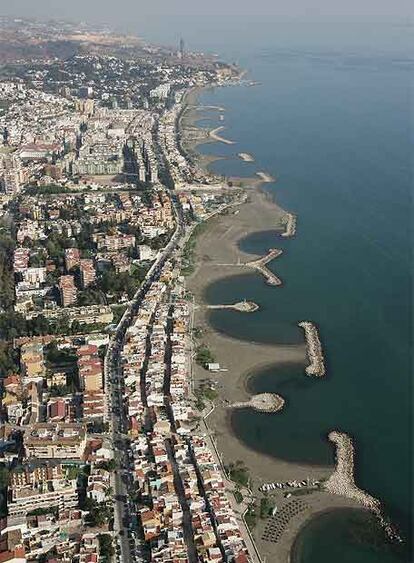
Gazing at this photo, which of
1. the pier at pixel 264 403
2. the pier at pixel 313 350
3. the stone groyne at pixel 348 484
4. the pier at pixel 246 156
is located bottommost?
the stone groyne at pixel 348 484

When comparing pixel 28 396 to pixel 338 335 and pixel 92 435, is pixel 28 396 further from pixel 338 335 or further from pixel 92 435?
pixel 338 335

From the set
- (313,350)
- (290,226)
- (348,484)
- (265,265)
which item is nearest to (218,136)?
(290,226)

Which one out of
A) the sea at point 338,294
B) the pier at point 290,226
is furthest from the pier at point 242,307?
the pier at point 290,226

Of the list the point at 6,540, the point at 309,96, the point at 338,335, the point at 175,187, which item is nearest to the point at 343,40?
the point at 309,96

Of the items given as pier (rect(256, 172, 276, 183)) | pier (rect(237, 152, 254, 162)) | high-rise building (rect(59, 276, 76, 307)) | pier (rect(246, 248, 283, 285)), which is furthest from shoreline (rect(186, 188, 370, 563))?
pier (rect(237, 152, 254, 162))

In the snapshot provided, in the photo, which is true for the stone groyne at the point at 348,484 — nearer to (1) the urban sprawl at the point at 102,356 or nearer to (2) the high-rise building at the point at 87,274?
(1) the urban sprawl at the point at 102,356

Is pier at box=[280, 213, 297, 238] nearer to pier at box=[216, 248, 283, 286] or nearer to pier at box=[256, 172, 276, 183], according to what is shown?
pier at box=[216, 248, 283, 286]
